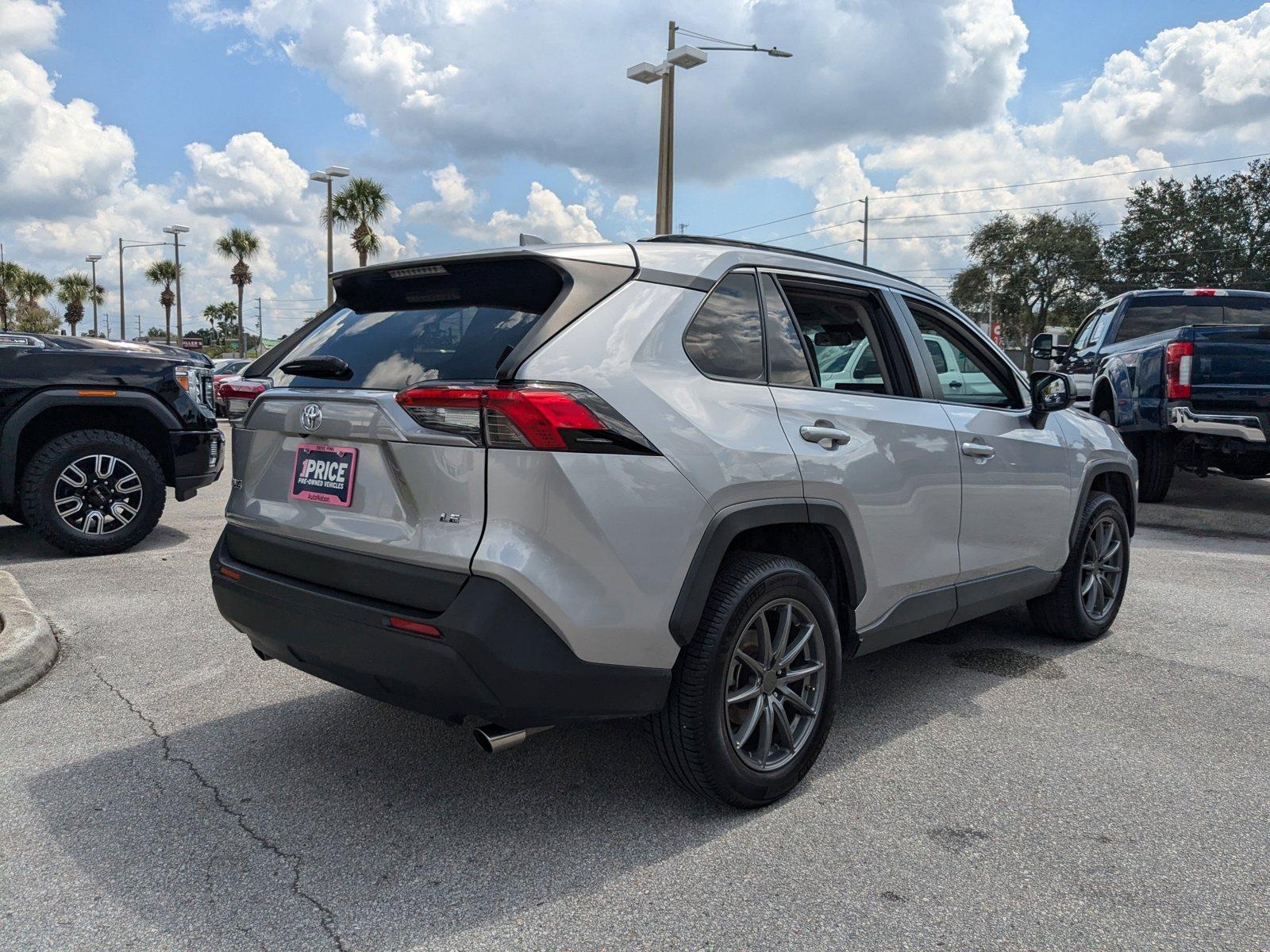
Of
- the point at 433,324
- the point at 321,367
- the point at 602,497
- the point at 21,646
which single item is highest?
the point at 433,324

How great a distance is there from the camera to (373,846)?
112 inches

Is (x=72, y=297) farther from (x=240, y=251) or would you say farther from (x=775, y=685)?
(x=775, y=685)

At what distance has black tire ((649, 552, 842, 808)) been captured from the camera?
285 centimetres

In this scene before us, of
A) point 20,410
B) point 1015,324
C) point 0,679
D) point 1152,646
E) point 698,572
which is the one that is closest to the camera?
point 698,572

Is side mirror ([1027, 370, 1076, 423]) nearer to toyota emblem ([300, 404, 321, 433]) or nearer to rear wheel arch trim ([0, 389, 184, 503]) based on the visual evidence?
toyota emblem ([300, 404, 321, 433])

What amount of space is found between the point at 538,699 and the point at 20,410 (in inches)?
214

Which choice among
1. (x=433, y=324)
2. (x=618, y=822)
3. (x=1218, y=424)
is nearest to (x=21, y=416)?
(x=433, y=324)

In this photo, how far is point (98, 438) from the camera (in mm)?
6750

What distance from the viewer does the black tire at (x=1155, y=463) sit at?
31.8 feet

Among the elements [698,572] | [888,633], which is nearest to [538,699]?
[698,572]

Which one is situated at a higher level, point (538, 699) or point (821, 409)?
point (821, 409)

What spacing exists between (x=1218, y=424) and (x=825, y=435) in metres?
6.82

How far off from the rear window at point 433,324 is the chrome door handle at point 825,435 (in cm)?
97

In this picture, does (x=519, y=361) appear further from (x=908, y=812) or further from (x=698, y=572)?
(x=908, y=812)
